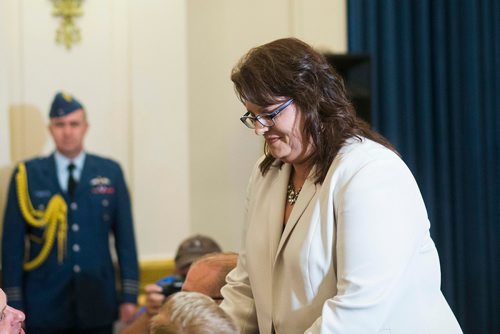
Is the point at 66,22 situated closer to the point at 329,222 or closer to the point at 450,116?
the point at 450,116

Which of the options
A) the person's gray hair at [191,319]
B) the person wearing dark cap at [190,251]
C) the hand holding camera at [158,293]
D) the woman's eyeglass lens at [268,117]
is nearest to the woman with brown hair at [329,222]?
the woman's eyeglass lens at [268,117]

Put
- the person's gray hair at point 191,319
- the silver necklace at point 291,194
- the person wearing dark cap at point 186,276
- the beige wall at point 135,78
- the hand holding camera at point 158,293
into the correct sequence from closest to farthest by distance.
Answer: the person's gray hair at point 191,319, the silver necklace at point 291,194, the person wearing dark cap at point 186,276, the hand holding camera at point 158,293, the beige wall at point 135,78

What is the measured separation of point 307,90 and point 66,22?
2616 millimetres

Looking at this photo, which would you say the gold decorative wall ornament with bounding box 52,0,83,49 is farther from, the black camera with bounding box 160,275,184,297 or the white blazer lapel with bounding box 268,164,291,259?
the white blazer lapel with bounding box 268,164,291,259

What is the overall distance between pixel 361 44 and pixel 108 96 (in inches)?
54.3

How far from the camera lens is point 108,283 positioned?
3869mm

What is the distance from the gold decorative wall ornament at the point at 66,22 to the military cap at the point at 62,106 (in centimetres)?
46

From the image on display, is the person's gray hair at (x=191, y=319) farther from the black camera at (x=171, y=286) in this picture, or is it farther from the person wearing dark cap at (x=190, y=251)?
the person wearing dark cap at (x=190, y=251)

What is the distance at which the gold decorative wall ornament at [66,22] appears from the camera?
167 inches

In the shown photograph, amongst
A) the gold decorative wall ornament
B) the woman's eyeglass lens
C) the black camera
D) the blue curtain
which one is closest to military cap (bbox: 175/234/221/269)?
the black camera

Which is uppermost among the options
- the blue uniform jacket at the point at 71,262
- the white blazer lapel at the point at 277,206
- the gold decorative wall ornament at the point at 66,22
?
the gold decorative wall ornament at the point at 66,22

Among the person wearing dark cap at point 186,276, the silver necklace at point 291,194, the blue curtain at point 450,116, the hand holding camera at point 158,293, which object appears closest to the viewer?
the silver necklace at point 291,194

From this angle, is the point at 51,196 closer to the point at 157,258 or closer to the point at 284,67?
the point at 157,258

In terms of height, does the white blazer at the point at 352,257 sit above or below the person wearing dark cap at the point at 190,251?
above
